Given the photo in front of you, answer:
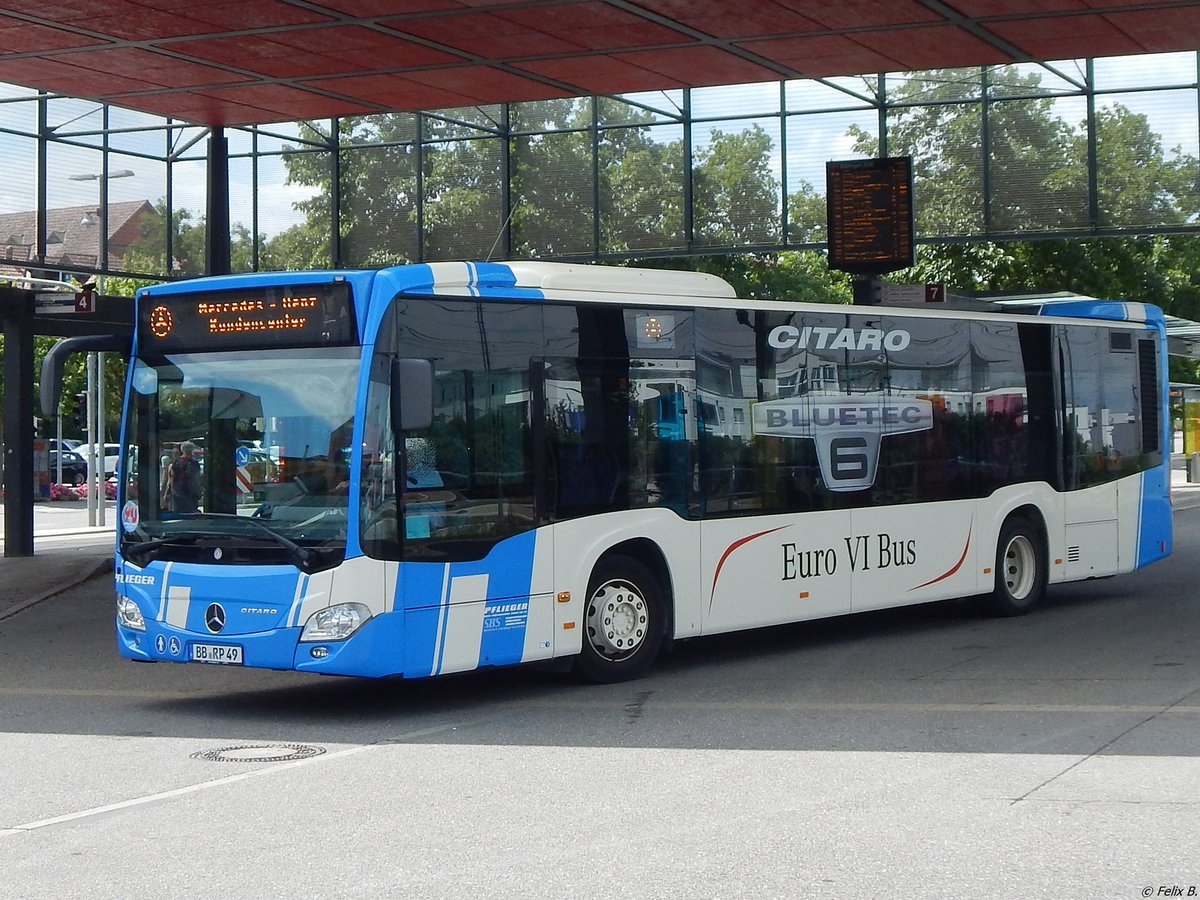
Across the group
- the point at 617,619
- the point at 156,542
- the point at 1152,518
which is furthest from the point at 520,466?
the point at 1152,518

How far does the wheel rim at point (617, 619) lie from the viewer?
11680 millimetres

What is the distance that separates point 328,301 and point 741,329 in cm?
370

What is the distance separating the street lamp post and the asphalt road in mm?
13193

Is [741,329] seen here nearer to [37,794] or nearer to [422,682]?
[422,682]

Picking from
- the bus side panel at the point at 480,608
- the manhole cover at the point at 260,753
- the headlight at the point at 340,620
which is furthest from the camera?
the bus side panel at the point at 480,608

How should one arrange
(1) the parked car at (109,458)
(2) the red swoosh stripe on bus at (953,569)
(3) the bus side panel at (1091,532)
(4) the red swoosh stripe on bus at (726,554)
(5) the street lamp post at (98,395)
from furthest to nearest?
(1) the parked car at (109,458), (5) the street lamp post at (98,395), (3) the bus side panel at (1091,532), (2) the red swoosh stripe on bus at (953,569), (4) the red swoosh stripe on bus at (726,554)

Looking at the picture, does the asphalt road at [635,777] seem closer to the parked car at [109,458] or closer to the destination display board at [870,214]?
the destination display board at [870,214]

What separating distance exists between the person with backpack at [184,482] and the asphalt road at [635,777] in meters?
1.38

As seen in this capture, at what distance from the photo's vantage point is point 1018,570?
634 inches

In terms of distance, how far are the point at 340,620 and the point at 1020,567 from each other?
8159 millimetres

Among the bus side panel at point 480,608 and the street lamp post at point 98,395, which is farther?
the street lamp post at point 98,395

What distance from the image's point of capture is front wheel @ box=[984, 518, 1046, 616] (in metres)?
15.8

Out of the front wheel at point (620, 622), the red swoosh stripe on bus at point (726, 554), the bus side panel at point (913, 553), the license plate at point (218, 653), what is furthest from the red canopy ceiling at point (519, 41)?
the license plate at point (218, 653)

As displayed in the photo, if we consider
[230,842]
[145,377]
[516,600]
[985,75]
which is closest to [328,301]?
[145,377]
